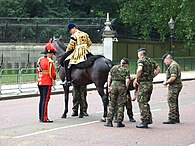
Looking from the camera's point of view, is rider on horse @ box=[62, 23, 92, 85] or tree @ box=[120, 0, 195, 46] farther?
tree @ box=[120, 0, 195, 46]

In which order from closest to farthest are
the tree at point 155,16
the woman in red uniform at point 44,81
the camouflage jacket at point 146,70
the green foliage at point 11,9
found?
→ the camouflage jacket at point 146,70
the woman in red uniform at point 44,81
the green foliage at point 11,9
the tree at point 155,16

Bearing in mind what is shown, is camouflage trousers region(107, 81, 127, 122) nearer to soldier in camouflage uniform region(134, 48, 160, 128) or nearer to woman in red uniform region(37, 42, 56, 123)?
soldier in camouflage uniform region(134, 48, 160, 128)

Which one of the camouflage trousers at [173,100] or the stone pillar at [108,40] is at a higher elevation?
the stone pillar at [108,40]

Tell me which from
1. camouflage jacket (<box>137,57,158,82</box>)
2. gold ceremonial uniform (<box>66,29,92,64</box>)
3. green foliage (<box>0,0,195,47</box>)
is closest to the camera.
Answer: camouflage jacket (<box>137,57,158,82</box>)

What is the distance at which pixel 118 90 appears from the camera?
12.4 meters

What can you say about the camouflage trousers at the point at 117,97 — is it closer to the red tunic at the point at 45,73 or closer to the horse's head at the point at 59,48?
the red tunic at the point at 45,73

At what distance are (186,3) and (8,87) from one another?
21480mm

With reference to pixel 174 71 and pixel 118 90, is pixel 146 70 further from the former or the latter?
pixel 174 71

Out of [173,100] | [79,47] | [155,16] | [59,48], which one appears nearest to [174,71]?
[173,100]

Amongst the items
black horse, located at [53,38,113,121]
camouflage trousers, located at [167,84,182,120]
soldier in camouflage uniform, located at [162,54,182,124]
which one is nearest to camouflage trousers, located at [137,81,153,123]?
soldier in camouflage uniform, located at [162,54,182,124]

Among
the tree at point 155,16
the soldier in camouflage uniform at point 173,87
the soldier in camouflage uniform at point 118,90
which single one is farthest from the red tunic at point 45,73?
the tree at point 155,16

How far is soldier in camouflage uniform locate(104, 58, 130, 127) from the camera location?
40.7 ft

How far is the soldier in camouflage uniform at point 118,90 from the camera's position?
1240 centimetres

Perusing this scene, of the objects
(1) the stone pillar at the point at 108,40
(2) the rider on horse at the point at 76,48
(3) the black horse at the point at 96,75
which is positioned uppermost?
(1) the stone pillar at the point at 108,40
